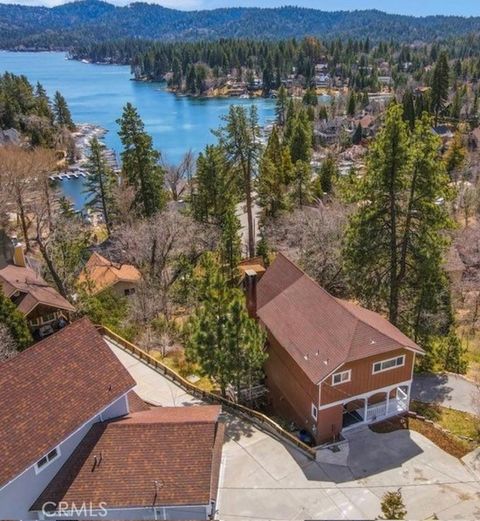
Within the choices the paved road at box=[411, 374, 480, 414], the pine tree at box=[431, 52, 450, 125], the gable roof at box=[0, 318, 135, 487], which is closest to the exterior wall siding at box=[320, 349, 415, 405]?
the paved road at box=[411, 374, 480, 414]

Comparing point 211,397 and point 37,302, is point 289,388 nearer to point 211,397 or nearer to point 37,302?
point 211,397

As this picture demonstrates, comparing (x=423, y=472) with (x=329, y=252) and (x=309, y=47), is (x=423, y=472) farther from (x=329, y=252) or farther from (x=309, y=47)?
(x=309, y=47)

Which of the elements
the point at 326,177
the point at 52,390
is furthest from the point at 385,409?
the point at 326,177

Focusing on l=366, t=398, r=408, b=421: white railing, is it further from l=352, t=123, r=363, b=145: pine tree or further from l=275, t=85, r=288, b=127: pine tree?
l=275, t=85, r=288, b=127: pine tree

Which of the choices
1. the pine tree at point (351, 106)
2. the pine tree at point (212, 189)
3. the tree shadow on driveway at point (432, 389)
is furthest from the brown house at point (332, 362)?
the pine tree at point (351, 106)

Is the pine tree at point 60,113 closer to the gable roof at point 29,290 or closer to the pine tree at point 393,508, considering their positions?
the gable roof at point 29,290

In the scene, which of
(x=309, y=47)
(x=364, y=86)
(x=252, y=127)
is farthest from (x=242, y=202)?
(x=309, y=47)
